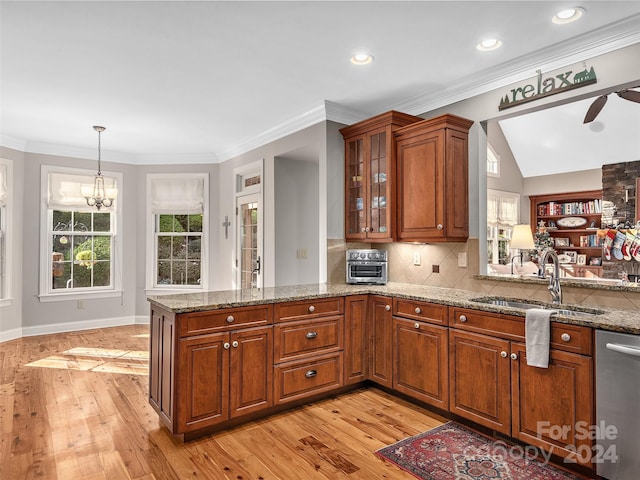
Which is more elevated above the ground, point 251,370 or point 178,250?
point 178,250

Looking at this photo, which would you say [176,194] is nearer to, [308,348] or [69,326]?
[69,326]

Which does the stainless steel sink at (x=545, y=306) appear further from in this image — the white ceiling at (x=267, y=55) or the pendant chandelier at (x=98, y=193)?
the pendant chandelier at (x=98, y=193)

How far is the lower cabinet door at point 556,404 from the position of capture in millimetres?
2221

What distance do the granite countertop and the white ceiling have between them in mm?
1774

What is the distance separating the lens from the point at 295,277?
212 inches

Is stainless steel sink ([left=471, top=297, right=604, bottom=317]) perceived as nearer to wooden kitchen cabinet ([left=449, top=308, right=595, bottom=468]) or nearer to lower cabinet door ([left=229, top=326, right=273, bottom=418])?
wooden kitchen cabinet ([left=449, top=308, right=595, bottom=468])

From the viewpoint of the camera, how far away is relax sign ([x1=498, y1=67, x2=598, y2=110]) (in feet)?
9.47

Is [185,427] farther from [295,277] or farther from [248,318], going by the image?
[295,277]

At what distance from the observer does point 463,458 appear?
2.47 meters

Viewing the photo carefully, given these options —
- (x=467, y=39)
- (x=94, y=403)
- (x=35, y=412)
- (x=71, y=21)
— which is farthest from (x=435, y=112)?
(x=35, y=412)

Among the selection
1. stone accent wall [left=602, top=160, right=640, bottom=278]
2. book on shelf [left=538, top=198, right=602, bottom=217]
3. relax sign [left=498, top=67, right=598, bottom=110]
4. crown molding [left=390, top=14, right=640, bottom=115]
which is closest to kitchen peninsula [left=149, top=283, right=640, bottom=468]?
relax sign [left=498, top=67, right=598, bottom=110]

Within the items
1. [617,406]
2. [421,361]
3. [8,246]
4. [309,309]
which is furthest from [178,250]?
[617,406]

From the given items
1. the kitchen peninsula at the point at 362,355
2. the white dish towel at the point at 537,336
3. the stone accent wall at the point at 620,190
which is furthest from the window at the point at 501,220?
the white dish towel at the point at 537,336

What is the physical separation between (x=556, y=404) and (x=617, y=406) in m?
0.31
